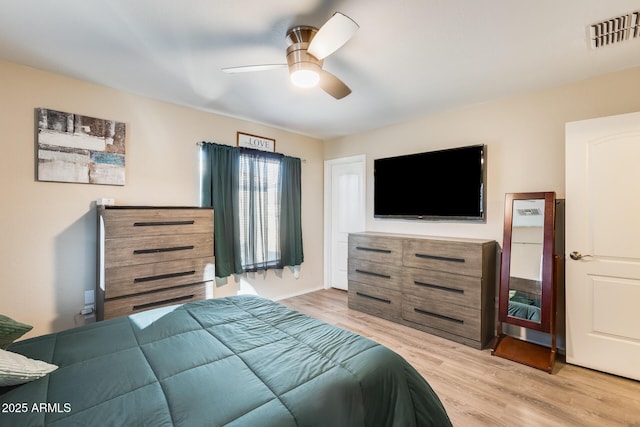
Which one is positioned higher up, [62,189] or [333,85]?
[333,85]

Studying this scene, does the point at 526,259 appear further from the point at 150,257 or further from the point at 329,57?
the point at 150,257

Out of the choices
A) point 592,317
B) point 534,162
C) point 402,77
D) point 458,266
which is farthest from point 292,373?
point 534,162

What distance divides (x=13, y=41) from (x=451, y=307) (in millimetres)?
4137

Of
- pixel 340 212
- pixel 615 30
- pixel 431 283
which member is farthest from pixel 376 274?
pixel 615 30

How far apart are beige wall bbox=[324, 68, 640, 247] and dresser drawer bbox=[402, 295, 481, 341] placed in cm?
86

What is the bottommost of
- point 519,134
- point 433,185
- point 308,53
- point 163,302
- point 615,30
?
point 163,302

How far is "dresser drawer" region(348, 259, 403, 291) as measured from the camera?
326cm

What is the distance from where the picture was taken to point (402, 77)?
2.51m

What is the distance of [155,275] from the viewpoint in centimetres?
256

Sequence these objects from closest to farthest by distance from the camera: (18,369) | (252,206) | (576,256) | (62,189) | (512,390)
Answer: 1. (18,369)
2. (512,390)
3. (576,256)
4. (62,189)
5. (252,206)

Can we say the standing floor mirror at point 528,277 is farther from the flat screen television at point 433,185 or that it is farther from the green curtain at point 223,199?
the green curtain at point 223,199

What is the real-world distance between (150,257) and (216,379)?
1868 mm

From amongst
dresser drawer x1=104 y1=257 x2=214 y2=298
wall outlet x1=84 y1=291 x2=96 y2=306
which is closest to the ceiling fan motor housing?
dresser drawer x1=104 y1=257 x2=214 y2=298

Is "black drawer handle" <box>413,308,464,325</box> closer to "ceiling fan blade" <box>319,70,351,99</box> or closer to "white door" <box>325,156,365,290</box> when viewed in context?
"white door" <box>325,156,365,290</box>
